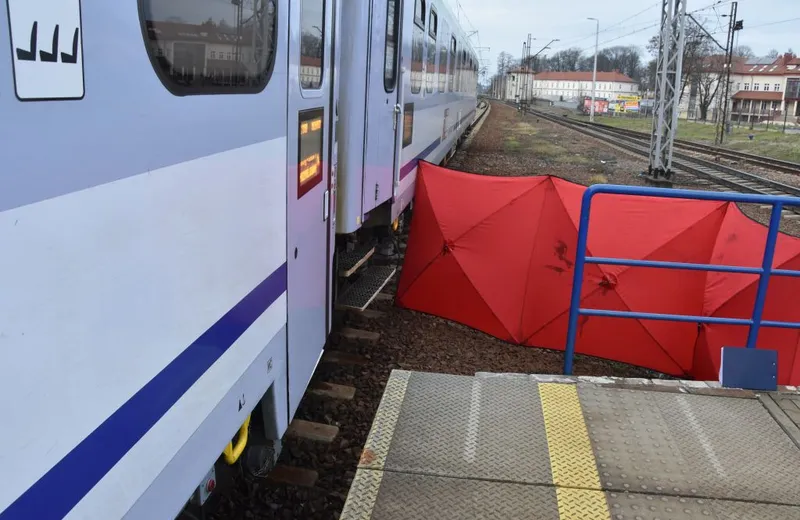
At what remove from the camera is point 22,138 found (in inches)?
53.2

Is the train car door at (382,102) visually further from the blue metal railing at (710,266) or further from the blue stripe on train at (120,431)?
the blue stripe on train at (120,431)

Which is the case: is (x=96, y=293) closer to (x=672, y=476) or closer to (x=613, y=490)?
(x=613, y=490)

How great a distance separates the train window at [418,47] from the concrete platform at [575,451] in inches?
179

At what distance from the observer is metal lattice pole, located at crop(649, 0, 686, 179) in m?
16.7

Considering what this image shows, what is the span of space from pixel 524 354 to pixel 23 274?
5179 millimetres

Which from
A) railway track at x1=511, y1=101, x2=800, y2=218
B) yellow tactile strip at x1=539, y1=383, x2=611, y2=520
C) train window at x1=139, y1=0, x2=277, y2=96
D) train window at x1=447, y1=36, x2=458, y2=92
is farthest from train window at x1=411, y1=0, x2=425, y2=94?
railway track at x1=511, y1=101, x2=800, y2=218

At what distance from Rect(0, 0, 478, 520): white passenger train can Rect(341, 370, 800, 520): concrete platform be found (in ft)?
2.15

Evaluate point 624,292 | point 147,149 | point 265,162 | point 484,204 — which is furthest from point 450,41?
point 147,149

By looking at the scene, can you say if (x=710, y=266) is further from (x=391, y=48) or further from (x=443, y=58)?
(x=443, y=58)

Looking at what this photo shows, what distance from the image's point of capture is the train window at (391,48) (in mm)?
6242

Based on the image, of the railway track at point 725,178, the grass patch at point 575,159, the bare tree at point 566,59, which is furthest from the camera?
the bare tree at point 566,59

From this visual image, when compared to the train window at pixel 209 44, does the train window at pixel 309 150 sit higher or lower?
lower

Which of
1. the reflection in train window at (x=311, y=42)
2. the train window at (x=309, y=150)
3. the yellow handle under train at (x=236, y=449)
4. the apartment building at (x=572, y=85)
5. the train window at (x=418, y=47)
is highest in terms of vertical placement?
the apartment building at (x=572, y=85)

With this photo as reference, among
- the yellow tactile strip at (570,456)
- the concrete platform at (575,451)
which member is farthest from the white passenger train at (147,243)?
the yellow tactile strip at (570,456)
